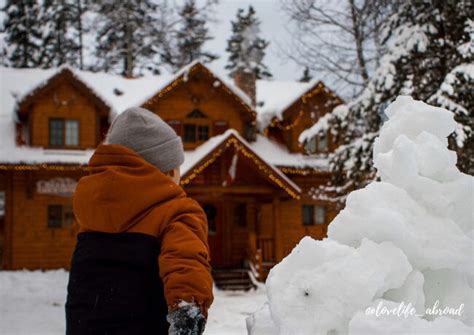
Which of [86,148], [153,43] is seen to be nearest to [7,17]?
[153,43]

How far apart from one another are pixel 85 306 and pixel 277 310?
0.99 m

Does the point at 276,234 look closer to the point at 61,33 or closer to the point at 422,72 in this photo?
the point at 422,72

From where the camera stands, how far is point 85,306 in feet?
7.12

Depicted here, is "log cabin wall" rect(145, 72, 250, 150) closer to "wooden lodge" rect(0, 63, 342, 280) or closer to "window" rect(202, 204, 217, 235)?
"wooden lodge" rect(0, 63, 342, 280)

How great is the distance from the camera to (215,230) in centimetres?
1820

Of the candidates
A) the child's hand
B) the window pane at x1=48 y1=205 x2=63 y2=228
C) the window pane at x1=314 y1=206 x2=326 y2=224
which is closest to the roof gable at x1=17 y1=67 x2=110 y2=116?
the window pane at x1=48 y1=205 x2=63 y2=228

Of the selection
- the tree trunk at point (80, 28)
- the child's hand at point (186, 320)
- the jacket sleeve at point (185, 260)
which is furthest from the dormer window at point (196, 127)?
the child's hand at point (186, 320)

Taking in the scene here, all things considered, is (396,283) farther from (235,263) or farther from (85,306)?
(235,263)

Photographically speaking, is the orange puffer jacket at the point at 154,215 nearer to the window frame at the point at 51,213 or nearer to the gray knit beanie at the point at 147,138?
the gray knit beanie at the point at 147,138

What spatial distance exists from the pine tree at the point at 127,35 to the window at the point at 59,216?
33.1 feet

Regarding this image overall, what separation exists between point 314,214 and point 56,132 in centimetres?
988

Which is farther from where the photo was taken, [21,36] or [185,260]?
[21,36]

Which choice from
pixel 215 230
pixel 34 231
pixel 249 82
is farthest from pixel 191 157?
pixel 34 231

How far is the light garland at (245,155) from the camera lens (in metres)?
15.0
